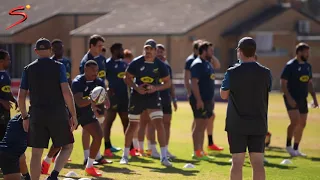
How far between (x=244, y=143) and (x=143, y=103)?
527 cm

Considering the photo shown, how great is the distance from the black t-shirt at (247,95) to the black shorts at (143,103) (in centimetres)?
503

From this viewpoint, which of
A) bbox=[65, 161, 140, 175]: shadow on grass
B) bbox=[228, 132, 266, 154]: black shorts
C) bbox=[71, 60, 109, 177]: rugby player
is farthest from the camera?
bbox=[65, 161, 140, 175]: shadow on grass

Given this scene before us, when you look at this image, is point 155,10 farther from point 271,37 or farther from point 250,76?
point 250,76

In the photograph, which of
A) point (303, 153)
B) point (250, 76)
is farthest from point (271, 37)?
point (250, 76)

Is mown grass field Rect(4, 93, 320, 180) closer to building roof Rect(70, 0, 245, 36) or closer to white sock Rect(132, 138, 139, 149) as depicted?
white sock Rect(132, 138, 139, 149)

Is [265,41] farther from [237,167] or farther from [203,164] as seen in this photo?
[237,167]

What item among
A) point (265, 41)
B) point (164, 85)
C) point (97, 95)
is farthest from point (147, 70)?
point (265, 41)

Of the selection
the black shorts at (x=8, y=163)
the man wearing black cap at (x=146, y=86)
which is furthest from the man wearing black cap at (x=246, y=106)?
the man wearing black cap at (x=146, y=86)

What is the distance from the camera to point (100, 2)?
60.8m

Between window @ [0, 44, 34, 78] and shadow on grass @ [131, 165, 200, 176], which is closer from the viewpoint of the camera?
shadow on grass @ [131, 165, 200, 176]

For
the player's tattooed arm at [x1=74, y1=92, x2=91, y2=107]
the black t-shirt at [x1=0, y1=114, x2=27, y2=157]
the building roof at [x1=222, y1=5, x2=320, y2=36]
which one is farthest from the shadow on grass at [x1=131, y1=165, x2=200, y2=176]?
the building roof at [x1=222, y1=5, x2=320, y2=36]

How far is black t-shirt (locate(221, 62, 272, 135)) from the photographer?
9.44 meters

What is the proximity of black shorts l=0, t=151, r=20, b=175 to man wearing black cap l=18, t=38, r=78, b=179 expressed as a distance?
47 centimetres

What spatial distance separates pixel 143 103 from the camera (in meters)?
14.6
